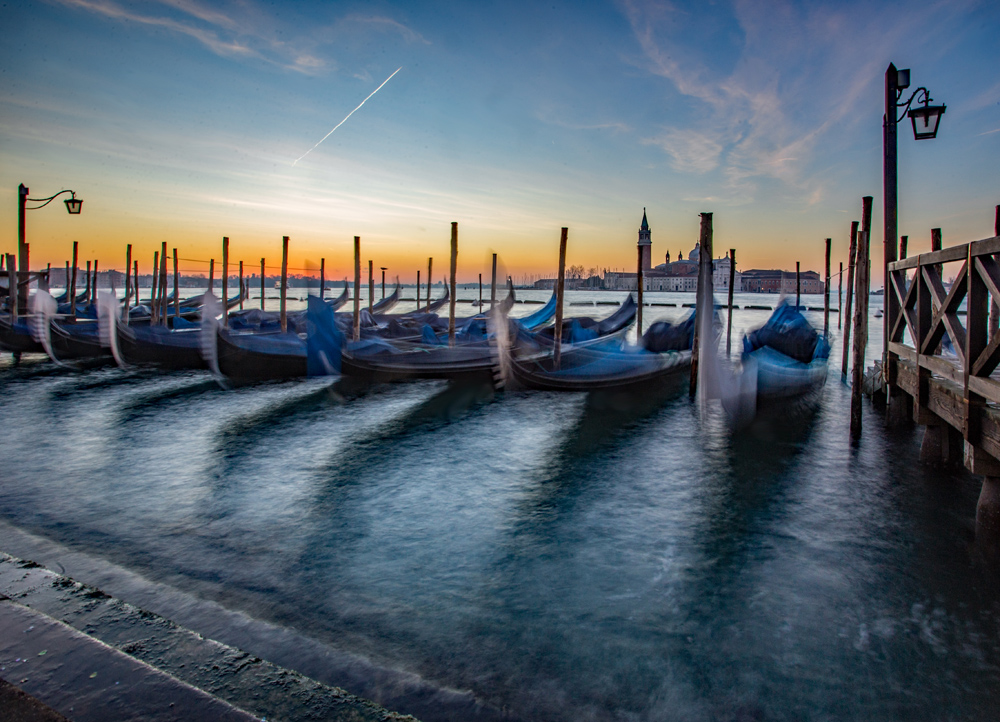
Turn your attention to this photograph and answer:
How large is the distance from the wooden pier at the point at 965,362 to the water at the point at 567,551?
1.45 ft

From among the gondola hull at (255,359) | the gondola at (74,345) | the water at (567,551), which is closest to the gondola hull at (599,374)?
the water at (567,551)

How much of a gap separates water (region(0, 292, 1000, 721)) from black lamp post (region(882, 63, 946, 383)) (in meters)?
1.42

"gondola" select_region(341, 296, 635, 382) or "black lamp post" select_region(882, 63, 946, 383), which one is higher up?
"black lamp post" select_region(882, 63, 946, 383)

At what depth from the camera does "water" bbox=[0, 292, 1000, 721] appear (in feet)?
6.77

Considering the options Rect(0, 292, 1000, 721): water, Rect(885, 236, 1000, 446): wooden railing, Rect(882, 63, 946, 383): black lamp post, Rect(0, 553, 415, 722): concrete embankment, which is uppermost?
Rect(882, 63, 946, 383): black lamp post

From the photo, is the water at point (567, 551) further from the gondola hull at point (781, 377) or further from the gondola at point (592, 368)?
the gondola at point (592, 368)

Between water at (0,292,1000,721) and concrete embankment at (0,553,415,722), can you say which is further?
water at (0,292,1000,721)

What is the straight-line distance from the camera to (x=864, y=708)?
1.93 m

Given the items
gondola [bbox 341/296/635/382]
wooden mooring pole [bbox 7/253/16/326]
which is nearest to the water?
gondola [bbox 341/296/635/382]

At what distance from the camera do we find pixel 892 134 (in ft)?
16.3

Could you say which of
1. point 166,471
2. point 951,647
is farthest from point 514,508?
point 166,471

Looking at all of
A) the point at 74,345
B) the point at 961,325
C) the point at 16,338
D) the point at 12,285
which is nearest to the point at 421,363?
the point at 961,325

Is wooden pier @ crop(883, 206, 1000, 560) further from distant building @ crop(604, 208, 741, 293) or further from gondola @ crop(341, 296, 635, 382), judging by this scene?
distant building @ crop(604, 208, 741, 293)

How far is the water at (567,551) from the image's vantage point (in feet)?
6.77
